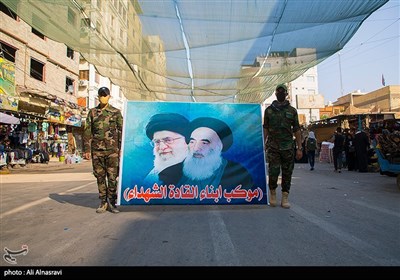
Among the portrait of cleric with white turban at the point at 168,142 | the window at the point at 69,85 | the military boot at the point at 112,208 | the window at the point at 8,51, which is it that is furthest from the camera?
the window at the point at 69,85

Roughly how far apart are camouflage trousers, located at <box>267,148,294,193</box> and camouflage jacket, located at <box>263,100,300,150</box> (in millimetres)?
103

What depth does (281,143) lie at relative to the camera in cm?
479

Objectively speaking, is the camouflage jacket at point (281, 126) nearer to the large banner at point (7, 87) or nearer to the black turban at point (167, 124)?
the black turban at point (167, 124)

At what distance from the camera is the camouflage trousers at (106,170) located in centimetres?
458

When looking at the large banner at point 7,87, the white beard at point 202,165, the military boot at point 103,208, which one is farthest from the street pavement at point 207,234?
the large banner at point 7,87

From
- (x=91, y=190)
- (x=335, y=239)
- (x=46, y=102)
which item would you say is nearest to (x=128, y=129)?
(x=91, y=190)

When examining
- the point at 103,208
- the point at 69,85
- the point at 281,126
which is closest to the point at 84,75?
the point at 69,85

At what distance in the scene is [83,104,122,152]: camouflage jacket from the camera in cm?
460

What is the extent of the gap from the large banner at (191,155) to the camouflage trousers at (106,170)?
0.13 metres

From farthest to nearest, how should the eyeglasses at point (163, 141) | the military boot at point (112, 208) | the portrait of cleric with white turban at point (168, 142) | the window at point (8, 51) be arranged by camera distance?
the window at point (8, 51)
the eyeglasses at point (163, 141)
the portrait of cleric with white turban at point (168, 142)
the military boot at point (112, 208)

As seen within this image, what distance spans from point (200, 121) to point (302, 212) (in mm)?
2221

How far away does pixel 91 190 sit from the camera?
6961 mm

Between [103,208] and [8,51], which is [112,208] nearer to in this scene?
[103,208]
